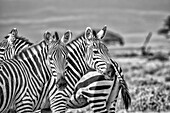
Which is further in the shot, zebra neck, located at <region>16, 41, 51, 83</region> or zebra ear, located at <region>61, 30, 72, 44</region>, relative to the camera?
zebra ear, located at <region>61, 30, 72, 44</region>

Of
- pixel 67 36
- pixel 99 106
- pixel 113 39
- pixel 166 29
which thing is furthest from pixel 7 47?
pixel 113 39

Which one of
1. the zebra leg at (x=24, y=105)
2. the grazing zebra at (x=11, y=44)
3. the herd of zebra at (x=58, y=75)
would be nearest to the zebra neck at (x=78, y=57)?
the herd of zebra at (x=58, y=75)

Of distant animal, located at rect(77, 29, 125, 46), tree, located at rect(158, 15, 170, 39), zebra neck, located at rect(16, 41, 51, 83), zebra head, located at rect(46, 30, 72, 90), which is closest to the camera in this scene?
zebra head, located at rect(46, 30, 72, 90)

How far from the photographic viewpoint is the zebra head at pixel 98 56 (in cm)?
524

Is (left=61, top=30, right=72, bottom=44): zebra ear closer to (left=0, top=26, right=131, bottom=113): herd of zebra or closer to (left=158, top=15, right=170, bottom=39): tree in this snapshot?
(left=0, top=26, right=131, bottom=113): herd of zebra

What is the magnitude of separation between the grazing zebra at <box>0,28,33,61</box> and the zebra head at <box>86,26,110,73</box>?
135 centimetres

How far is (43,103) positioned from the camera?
17.2 ft

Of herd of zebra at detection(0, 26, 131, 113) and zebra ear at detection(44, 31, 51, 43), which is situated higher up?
zebra ear at detection(44, 31, 51, 43)

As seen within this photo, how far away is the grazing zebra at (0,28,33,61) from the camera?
5895mm

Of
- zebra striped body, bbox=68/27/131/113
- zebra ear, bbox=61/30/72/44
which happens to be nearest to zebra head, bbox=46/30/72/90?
zebra ear, bbox=61/30/72/44

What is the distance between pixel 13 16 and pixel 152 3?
2560 cm

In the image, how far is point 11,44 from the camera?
19.4 feet

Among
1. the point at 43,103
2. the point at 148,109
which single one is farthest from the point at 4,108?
the point at 148,109

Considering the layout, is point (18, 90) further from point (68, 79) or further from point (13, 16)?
point (13, 16)
